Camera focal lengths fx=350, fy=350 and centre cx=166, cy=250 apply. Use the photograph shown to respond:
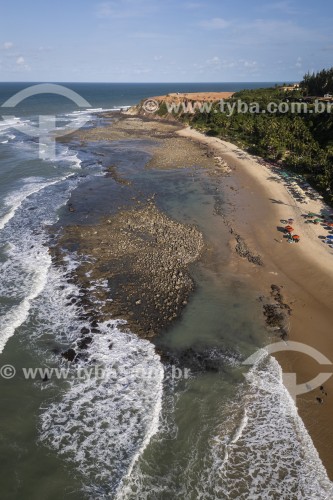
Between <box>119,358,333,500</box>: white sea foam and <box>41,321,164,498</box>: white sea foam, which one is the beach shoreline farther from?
<box>41,321,164,498</box>: white sea foam

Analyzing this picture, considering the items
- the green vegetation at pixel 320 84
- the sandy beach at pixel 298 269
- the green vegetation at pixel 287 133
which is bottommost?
the sandy beach at pixel 298 269

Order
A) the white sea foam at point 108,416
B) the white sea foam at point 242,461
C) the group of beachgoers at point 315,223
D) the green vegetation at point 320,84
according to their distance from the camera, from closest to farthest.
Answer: the white sea foam at point 242,461 → the white sea foam at point 108,416 → the group of beachgoers at point 315,223 → the green vegetation at point 320,84

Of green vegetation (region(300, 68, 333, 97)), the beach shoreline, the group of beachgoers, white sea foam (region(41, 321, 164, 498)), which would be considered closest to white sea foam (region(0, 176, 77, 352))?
white sea foam (region(41, 321, 164, 498))

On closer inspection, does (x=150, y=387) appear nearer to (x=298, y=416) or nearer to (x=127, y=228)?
(x=298, y=416)

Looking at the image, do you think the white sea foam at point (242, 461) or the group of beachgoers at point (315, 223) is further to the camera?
the group of beachgoers at point (315, 223)

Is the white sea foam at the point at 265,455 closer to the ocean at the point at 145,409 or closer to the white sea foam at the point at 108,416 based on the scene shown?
the ocean at the point at 145,409

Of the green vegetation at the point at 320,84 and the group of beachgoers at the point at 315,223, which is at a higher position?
the green vegetation at the point at 320,84

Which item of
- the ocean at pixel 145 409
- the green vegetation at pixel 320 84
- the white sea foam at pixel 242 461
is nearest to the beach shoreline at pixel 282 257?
the white sea foam at pixel 242 461

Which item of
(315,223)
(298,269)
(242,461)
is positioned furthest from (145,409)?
(315,223)
